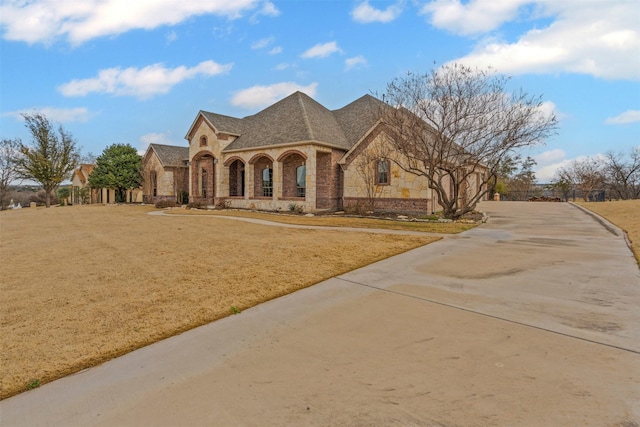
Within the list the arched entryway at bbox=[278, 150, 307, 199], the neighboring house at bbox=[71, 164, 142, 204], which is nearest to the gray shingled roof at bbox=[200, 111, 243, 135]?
the arched entryway at bbox=[278, 150, 307, 199]

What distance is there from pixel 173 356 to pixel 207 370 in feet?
2.01

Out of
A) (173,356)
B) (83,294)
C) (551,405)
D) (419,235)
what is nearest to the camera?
(551,405)

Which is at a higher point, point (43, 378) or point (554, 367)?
point (554, 367)

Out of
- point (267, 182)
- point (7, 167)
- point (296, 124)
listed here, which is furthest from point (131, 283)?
point (7, 167)

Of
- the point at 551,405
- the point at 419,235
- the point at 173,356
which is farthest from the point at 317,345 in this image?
the point at 419,235

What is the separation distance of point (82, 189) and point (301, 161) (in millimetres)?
37523

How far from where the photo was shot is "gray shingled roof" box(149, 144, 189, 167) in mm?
34781

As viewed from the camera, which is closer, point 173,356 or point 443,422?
point 443,422

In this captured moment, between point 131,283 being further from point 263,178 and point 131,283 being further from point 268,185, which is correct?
point 263,178

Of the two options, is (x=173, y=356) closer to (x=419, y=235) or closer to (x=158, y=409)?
(x=158, y=409)

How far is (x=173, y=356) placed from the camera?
385cm

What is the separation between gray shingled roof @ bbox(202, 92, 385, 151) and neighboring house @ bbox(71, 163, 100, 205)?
27.4 meters

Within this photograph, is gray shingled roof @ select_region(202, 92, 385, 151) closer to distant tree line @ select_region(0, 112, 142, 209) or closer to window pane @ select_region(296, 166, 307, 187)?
window pane @ select_region(296, 166, 307, 187)

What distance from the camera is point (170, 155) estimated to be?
35812 millimetres
